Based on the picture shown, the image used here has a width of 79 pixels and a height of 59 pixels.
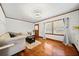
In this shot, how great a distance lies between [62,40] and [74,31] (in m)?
0.24

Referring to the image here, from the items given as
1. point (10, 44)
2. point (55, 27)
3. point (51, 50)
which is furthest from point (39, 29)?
point (10, 44)

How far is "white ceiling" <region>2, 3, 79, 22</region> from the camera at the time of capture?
1.29 meters

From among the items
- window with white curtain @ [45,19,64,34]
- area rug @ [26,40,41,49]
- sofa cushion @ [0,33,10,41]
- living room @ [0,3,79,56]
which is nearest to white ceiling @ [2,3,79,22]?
living room @ [0,3,79,56]

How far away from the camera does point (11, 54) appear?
1.32 metres

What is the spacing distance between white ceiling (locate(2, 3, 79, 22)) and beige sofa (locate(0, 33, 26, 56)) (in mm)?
347

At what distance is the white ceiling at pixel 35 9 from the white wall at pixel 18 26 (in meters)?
0.08

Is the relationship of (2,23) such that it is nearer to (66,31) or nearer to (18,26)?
(18,26)

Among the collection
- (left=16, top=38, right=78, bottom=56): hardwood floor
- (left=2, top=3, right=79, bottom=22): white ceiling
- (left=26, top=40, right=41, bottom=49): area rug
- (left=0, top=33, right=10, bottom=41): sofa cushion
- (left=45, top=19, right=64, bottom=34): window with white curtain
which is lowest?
(left=16, top=38, right=78, bottom=56): hardwood floor

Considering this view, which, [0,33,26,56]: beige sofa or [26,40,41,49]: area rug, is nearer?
[0,33,26,56]: beige sofa

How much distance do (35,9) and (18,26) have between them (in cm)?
40

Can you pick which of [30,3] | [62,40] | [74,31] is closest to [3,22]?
[30,3]

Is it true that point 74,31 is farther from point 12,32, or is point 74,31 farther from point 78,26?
point 12,32

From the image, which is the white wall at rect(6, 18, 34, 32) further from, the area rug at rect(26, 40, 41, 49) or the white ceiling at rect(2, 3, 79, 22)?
the area rug at rect(26, 40, 41, 49)

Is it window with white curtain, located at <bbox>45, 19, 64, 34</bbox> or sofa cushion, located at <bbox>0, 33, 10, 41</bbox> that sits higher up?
window with white curtain, located at <bbox>45, 19, 64, 34</bbox>
